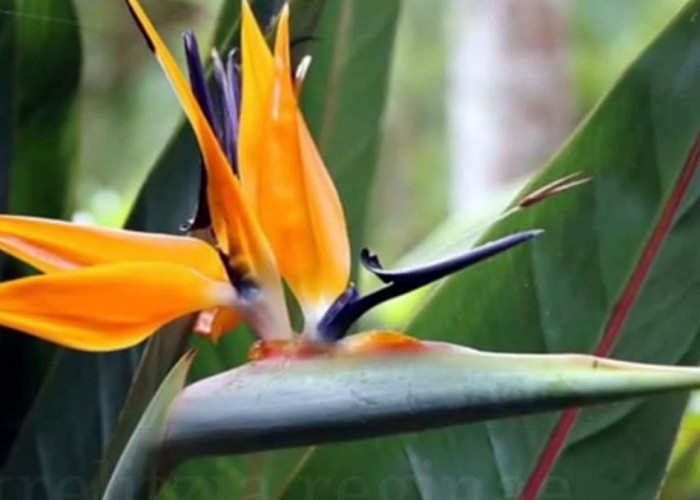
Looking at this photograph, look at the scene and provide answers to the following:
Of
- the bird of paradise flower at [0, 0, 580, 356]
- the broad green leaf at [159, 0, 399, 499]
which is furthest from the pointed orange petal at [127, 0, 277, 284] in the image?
the broad green leaf at [159, 0, 399, 499]

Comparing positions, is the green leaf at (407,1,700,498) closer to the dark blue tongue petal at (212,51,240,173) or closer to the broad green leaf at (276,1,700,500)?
the broad green leaf at (276,1,700,500)

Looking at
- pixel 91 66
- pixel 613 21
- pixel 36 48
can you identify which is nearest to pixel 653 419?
pixel 36 48

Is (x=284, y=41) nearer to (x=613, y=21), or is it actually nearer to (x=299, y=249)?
(x=299, y=249)

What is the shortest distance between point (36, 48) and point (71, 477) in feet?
0.96

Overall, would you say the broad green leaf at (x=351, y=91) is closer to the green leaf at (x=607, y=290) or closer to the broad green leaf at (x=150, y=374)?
the green leaf at (x=607, y=290)

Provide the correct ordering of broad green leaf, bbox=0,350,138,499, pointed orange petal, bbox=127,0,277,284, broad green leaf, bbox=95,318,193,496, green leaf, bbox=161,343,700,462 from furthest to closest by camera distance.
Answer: broad green leaf, bbox=0,350,138,499 → broad green leaf, bbox=95,318,193,496 → pointed orange petal, bbox=127,0,277,284 → green leaf, bbox=161,343,700,462

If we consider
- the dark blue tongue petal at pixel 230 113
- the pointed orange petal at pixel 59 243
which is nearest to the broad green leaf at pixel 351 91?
the dark blue tongue petal at pixel 230 113

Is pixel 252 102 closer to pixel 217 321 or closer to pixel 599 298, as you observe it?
pixel 217 321

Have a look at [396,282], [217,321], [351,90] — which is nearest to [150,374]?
[217,321]

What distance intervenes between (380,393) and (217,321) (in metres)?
0.15

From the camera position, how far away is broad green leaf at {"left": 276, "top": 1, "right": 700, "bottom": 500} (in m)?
0.68

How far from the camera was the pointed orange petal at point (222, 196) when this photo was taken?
19.4 inches

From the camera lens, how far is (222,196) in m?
0.51

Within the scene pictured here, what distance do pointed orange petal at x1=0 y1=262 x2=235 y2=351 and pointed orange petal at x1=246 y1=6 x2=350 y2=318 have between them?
0.15ft
